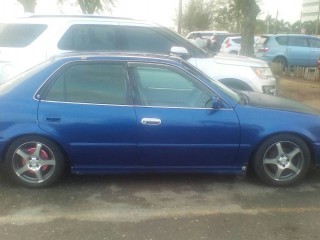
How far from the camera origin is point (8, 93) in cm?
439

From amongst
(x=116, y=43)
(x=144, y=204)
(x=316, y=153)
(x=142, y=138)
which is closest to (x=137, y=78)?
(x=142, y=138)

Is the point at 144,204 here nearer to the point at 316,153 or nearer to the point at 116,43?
the point at 316,153

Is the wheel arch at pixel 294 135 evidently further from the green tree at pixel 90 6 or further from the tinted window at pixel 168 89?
the green tree at pixel 90 6

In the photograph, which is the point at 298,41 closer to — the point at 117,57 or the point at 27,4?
the point at 27,4

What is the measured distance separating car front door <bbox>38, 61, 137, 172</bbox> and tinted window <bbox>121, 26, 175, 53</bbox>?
249 centimetres

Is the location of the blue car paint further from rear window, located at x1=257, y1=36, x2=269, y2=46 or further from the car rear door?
the car rear door

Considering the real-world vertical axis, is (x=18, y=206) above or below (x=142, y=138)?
below

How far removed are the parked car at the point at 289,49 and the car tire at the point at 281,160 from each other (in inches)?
533

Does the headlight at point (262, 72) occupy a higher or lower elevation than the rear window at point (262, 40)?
higher

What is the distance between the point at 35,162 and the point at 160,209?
4.63 feet

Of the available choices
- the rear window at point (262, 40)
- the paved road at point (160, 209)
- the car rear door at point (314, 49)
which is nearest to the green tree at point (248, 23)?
the rear window at point (262, 40)

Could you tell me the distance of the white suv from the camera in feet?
22.3

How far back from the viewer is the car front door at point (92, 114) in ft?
14.1

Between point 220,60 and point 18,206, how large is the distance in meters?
4.19
